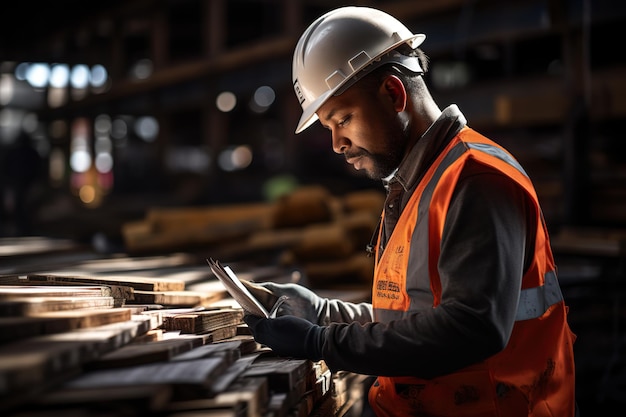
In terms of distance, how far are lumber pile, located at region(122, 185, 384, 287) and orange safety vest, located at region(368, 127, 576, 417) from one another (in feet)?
11.4

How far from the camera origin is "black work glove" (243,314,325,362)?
2398mm

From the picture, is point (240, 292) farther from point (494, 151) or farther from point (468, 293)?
point (494, 151)

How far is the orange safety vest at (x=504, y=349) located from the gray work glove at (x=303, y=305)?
21.2 inches

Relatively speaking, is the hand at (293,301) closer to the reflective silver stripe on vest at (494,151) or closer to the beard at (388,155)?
the beard at (388,155)

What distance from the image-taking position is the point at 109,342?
6.64 ft

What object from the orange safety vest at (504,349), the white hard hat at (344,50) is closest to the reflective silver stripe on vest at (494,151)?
the orange safety vest at (504,349)

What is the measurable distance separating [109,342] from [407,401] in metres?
1.01

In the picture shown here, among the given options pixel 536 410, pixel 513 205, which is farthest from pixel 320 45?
pixel 536 410

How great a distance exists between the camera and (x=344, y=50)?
8.36ft

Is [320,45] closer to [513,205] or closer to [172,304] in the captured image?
[513,205]

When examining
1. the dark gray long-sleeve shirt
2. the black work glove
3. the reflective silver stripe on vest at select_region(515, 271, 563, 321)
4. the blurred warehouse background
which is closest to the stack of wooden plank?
the black work glove

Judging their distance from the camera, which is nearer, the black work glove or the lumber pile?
the black work glove

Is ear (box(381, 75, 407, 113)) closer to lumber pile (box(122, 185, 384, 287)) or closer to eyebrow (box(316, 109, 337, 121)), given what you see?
eyebrow (box(316, 109, 337, 121))

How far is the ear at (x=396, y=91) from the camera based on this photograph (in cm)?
248
